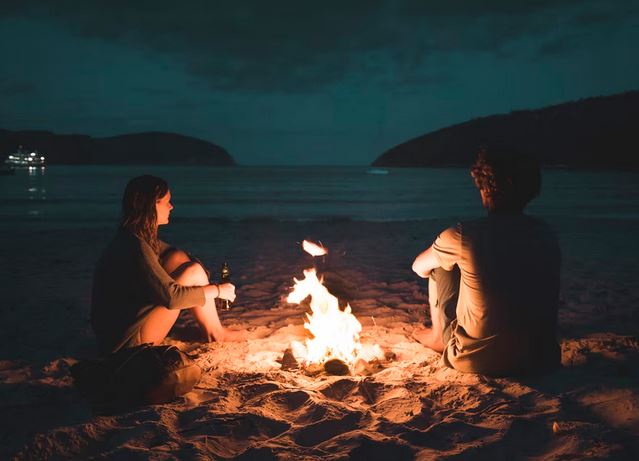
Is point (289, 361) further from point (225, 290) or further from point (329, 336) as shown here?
point (225, 290)

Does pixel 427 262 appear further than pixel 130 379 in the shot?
Yes

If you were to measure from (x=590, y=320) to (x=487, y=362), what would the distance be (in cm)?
288

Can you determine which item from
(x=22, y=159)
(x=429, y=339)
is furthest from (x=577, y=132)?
(x=22, y=159)

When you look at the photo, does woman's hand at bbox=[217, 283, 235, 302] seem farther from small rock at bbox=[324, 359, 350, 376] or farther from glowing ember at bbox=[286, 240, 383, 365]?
small rock at bbox=[324, 359, 350, 376]

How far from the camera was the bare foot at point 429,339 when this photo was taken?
5.04 meters

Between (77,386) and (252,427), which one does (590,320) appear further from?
(77,386)

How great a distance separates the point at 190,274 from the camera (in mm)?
4875

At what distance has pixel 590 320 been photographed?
618 centimetres

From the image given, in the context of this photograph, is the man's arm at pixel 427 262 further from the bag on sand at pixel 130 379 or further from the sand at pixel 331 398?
the bag on sand at pixel 130 379

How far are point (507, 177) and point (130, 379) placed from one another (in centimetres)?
326

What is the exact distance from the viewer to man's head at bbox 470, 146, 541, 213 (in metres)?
3.68

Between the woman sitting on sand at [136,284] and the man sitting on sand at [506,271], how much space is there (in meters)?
2.32

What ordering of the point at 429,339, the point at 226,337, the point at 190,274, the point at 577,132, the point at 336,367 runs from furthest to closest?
the point at 577,132 < the point at 226,337 < the point at 429,339 < the point at 190,274 < the point at 336,367

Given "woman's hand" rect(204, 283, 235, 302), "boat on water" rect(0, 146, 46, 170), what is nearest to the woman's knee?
"woman's hand" rect(204, 283, 235, 302)
